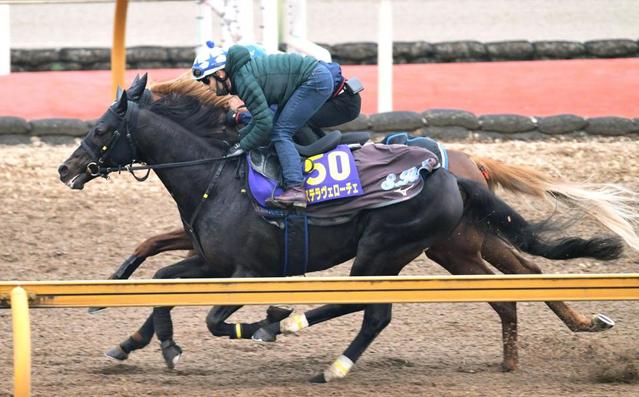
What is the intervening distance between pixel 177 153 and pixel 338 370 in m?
1.61

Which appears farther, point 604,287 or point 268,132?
point 268,132

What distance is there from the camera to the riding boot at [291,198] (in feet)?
21.0

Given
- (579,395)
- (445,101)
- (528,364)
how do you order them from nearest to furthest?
(579,395) < (528,364) < (445,101)

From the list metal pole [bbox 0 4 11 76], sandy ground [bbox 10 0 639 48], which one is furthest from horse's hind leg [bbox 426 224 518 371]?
sandy ground [bbox 10 0 639 48]

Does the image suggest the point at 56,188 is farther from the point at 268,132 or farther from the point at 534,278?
the point at 534,278

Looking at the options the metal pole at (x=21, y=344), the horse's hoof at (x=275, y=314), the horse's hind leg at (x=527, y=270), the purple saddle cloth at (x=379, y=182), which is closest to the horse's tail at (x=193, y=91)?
the purple saddle cloth at (x=379, y=182)

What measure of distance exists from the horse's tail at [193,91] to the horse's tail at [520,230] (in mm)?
1556

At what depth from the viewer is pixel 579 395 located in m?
5.91

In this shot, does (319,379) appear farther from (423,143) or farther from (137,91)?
(137,91)

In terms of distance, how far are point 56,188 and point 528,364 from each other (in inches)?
197

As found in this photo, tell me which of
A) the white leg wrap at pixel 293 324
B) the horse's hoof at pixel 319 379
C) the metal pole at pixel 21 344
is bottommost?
the horse's hoof at pixel 319 379

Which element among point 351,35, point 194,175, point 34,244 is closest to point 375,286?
point 194,175

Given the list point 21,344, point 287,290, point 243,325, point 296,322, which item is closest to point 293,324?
point 296,322

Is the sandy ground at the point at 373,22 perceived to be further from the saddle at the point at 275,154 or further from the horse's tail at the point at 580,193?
the saddle at the point at 275,154
